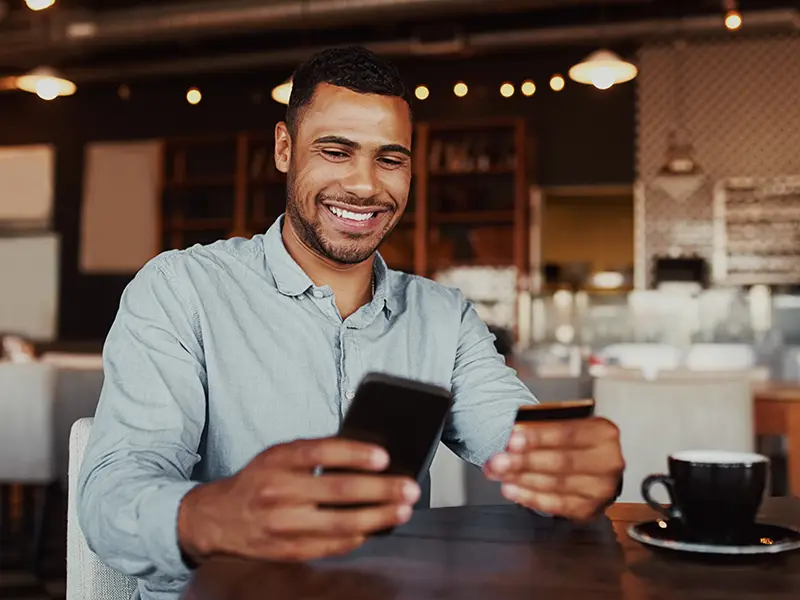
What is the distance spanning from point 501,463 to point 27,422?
3.18 m

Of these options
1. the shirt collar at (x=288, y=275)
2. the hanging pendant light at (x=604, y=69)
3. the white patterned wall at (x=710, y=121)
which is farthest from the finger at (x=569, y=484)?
the white patterned wall at (x=710, y=121)

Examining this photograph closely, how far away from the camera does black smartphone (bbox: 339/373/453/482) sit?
88cm

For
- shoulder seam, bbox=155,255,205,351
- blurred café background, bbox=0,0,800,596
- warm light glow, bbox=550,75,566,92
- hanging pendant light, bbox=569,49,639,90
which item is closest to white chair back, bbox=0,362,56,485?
shoulder seam, bbox=155,255,205,351

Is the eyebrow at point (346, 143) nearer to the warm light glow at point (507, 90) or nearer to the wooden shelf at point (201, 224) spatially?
the warm light glow at point (507, 90)

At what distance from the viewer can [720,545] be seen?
3.33 feet

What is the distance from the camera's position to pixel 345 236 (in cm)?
147

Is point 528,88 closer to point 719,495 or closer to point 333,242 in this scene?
point 333,242

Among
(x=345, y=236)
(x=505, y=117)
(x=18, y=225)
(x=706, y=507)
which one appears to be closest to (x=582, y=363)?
(x=345, y=236)

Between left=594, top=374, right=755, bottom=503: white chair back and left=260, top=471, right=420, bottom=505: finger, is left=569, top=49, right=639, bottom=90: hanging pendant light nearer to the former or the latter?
left=594, top=374, right=755, bottom=503: white chair back

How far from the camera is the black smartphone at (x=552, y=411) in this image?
108 cm

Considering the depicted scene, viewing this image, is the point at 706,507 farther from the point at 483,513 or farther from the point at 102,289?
the point at 102,289

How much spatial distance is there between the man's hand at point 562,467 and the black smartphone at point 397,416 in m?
0.15

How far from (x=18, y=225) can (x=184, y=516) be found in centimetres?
945

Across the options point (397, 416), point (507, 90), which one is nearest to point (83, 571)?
point (397, 416)
